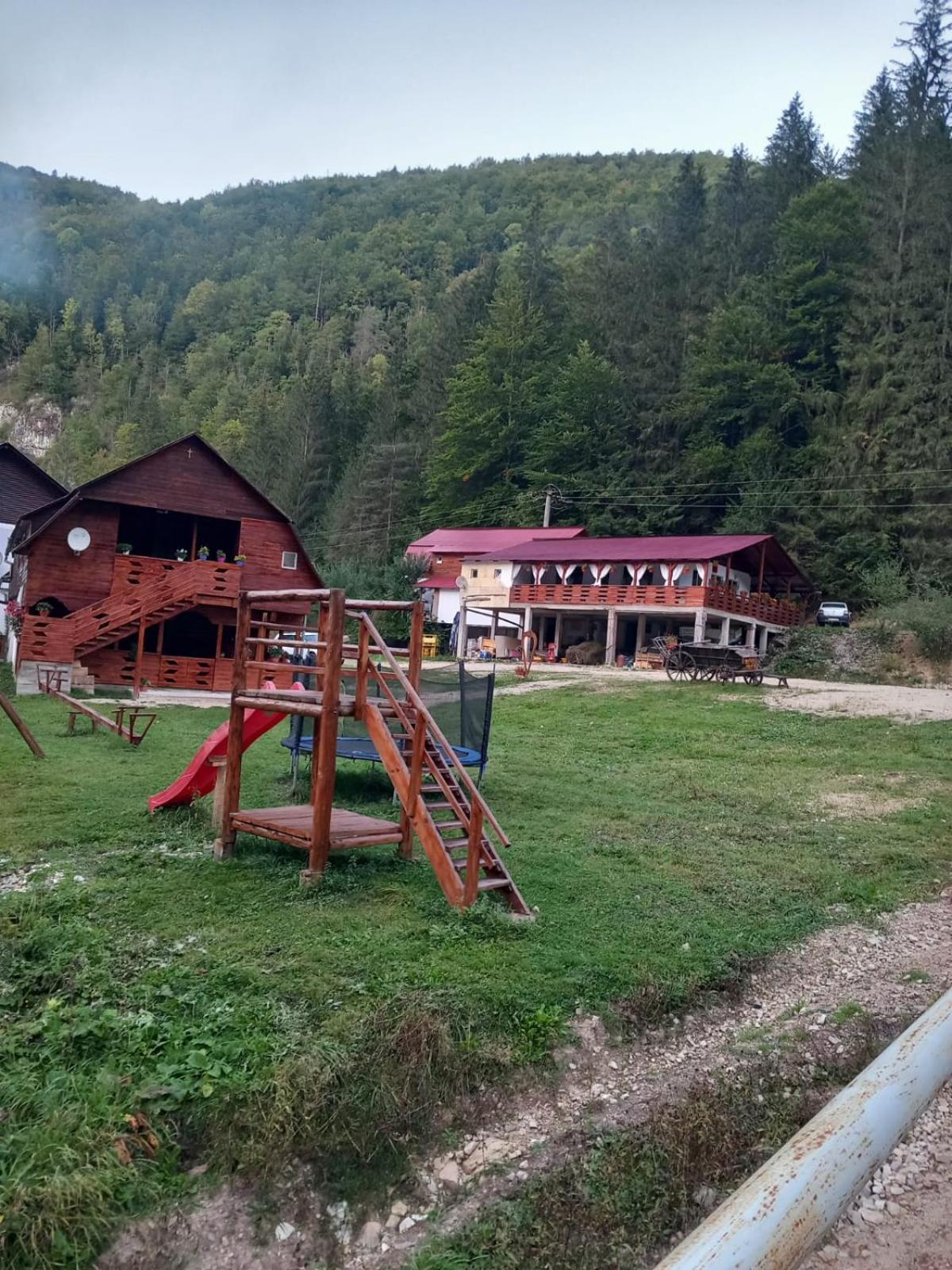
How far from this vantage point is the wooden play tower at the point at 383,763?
21.2 feet

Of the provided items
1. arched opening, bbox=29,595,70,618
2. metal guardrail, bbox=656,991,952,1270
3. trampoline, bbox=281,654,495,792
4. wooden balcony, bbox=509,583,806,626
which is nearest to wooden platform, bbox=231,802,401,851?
trampoline, bbox=281,654,495,792

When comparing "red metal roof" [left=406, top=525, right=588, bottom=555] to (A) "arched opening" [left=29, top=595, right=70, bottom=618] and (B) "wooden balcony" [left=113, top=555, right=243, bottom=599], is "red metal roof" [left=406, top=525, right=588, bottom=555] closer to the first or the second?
(B) "wooden balcony" [left=113, top=555, right=243, bottom=599]

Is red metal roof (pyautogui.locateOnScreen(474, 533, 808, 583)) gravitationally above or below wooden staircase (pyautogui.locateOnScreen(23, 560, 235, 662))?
above

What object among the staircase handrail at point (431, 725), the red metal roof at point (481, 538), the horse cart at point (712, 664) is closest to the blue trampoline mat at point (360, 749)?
the staircase handrail at point (431, 725)

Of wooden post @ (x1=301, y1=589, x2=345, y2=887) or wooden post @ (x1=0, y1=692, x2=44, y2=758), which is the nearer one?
wooden post @ (x1=301, y1=589, x2=345, y2=887)

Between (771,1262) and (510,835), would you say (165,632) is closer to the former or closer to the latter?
(510,835)

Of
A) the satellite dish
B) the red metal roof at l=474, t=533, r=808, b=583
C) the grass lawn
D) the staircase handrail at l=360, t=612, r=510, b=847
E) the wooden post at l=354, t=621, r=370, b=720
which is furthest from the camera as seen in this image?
the red metal roof at l=474, t=533, r=808, b=583

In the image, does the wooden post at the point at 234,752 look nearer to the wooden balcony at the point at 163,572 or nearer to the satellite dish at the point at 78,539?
the wooden balcony at the point at 163,572

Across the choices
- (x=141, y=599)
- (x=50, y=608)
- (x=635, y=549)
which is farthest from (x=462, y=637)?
(x=50, y=608)

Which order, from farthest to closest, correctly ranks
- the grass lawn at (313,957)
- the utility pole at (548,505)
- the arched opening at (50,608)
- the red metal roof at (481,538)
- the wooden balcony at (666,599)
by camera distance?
the utility pole at (548,505) < the red metal roof at (481,538) < the wooden balcony at (666,599) < the arched opening at (50,608) < the grass lawn at (313,957)

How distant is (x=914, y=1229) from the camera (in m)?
3.51

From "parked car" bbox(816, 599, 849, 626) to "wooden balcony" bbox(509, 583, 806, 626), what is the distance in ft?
3.45

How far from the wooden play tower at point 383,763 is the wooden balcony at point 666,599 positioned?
27.2 meters

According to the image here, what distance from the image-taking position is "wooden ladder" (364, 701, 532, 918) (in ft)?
20.7
